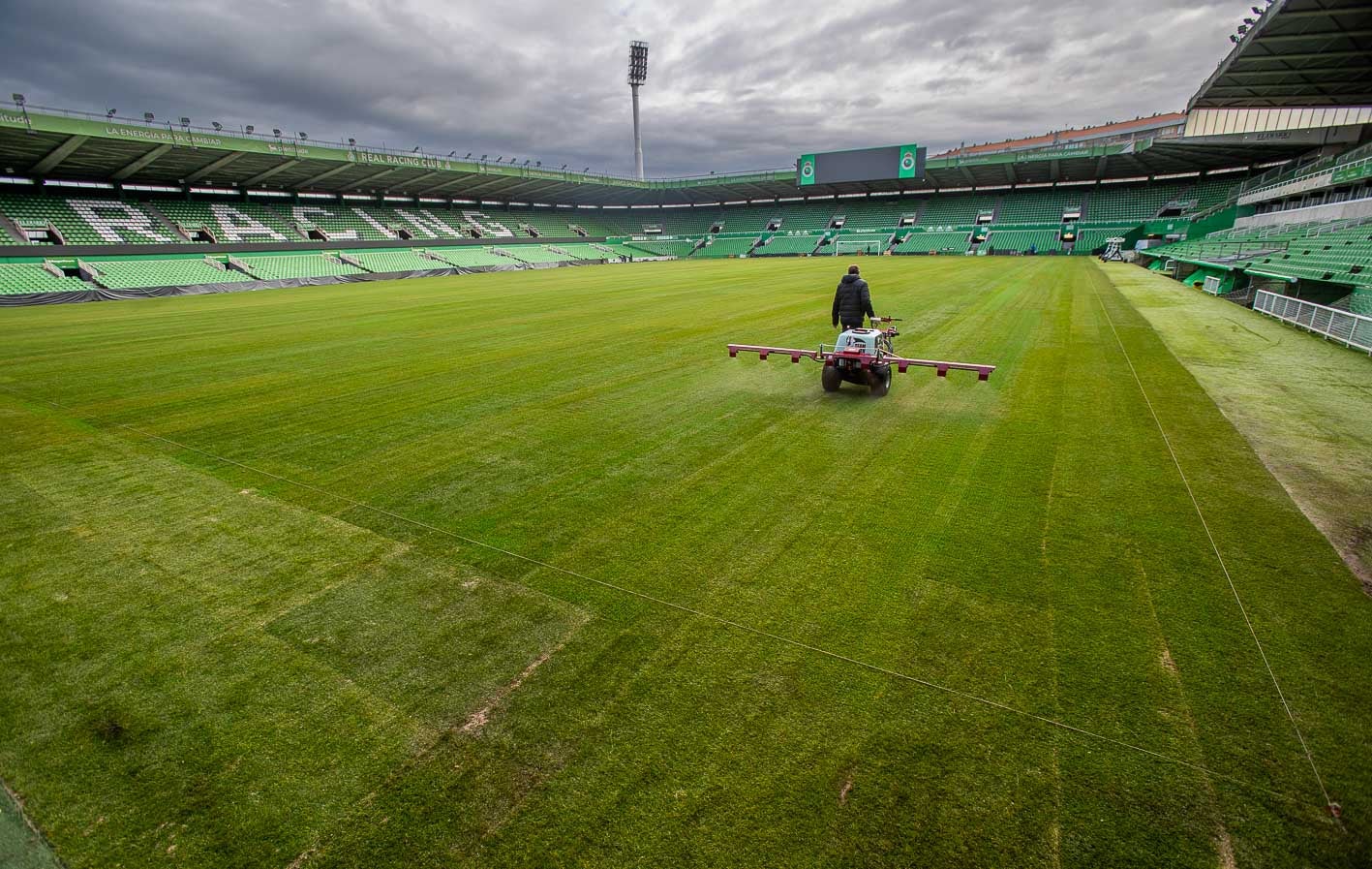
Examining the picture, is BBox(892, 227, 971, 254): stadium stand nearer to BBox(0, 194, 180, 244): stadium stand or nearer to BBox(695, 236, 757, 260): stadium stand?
BBox(695, 236, 757, 260): stadium stand

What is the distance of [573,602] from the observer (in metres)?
4.27

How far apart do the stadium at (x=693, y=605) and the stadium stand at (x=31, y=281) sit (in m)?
24.6

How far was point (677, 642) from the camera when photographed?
3812mm

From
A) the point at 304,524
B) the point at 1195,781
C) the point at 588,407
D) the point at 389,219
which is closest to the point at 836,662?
the point at 1195,781

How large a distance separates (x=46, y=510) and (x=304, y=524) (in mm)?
2918

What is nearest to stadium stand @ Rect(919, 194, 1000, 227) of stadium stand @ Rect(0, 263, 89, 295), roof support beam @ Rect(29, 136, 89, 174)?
roof support beam @ Rect(29, 136, 89, 174)

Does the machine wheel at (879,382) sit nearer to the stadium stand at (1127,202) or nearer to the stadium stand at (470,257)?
the stadium stand at (470,257)

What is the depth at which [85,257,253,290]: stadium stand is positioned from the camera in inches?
1320

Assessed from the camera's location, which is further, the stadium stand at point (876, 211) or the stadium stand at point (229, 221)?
the stadium stand at point (876, 211)

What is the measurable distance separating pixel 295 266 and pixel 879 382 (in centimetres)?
4678

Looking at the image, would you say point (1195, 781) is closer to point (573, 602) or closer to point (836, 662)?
point (836, 662)

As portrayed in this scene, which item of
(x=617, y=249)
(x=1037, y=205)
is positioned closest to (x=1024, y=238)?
(x=1037, y=205)

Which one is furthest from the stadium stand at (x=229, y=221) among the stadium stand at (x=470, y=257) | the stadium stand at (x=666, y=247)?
the stadium stand at (x=666, y=247)

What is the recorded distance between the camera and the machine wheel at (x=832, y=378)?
30.7 ft
